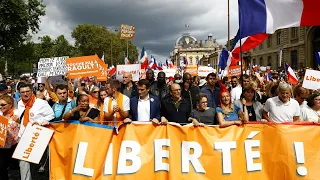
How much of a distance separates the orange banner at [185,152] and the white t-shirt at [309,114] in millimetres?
600

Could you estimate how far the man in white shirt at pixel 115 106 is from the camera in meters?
5.54

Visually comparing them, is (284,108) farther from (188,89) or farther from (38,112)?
(38,112)

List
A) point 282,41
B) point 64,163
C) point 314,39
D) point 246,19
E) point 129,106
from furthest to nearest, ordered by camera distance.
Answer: point 282,41 → point 314,39 → point 246,19 → point 129,106 → point 64,163

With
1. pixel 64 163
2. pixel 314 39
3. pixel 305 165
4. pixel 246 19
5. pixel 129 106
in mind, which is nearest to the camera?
pixel 305 165

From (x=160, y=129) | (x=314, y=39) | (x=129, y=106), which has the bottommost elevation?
(x=160, y=129)

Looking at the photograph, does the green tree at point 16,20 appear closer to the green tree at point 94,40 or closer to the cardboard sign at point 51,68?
the cardboard sign at point 51,68

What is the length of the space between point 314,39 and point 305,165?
136 feet

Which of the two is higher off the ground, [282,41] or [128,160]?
[282,41]

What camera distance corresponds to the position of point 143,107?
567 cm

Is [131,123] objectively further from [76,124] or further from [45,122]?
[45,122]

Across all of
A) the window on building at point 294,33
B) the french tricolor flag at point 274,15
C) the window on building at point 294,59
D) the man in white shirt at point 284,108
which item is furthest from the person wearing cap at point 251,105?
the window on building at point 294,33

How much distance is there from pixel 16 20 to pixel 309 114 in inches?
1050

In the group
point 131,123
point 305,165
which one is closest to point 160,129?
point 131,123

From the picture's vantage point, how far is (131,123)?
17.4 feet
